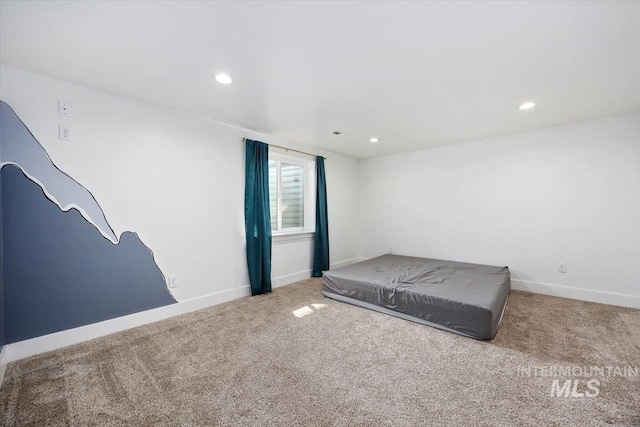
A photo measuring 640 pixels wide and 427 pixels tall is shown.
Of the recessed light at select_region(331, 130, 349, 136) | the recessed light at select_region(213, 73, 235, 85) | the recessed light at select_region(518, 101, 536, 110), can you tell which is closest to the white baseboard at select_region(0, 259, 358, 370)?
the recessed light at select_region(213, 73, 235, 85)

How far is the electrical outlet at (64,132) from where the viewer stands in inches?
86.9

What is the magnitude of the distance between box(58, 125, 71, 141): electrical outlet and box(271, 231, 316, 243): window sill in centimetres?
239

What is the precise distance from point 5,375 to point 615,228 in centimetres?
589

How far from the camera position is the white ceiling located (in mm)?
1464

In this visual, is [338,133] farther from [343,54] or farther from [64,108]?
[64,108]

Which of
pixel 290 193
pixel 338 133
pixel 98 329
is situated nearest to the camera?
pixel 98 329

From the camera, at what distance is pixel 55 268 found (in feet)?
7.16

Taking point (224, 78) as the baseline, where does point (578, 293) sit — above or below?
below

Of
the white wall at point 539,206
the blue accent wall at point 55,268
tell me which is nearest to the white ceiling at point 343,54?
the white wall at point 539,206

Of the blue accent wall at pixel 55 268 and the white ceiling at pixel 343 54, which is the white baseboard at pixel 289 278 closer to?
the blue accent wall at pixel 55 268

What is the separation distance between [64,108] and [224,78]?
1.39 metres

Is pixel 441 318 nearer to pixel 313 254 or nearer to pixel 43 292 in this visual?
pixel 313 254

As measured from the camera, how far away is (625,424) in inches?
54.1

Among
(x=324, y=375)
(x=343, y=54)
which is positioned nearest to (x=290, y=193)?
(x=343, y=54)
